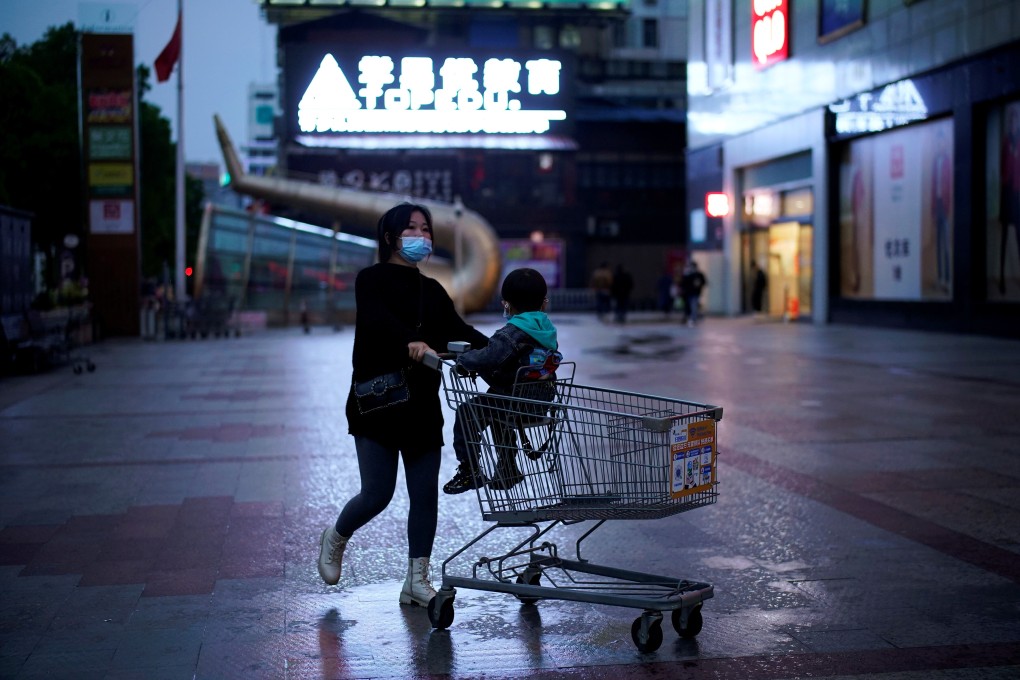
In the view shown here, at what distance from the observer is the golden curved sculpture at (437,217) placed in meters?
39.8

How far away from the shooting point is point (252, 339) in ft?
98.4

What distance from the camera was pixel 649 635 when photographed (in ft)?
15.5

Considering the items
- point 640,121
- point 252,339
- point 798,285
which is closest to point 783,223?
point 798,285

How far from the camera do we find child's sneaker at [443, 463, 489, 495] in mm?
4938

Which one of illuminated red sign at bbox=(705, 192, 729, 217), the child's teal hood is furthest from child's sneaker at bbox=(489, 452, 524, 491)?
illuminated red sign at bbox=(705, 192, 729, 217)

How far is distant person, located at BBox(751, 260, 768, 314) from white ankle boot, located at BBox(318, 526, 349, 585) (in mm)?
32145

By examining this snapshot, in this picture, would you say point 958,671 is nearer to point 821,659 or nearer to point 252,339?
point 821,659

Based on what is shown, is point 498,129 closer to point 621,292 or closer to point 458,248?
point 458,248

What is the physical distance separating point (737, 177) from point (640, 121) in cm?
2566

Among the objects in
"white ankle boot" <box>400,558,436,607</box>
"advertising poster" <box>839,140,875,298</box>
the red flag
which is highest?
the red flag

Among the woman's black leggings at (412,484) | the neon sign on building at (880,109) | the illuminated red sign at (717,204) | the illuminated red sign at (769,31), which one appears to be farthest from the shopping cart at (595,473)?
the illuminated red sign at (717,204)

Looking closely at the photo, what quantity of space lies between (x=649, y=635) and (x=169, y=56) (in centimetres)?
3082

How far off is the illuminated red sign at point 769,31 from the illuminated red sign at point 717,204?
4796 mm

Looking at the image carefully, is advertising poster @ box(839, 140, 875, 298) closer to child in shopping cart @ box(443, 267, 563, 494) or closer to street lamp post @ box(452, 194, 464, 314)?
street lamp post @ box(452, 194, 464, 314)
